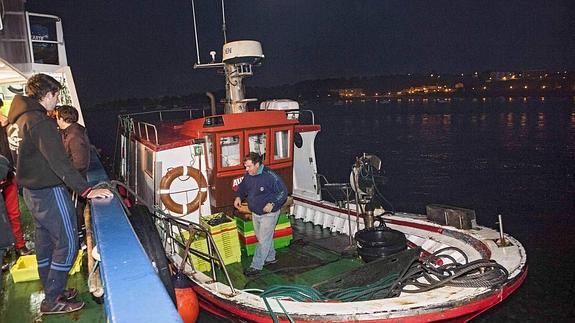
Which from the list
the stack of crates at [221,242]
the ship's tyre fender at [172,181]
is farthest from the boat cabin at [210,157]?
the stack of crates at [221,242]

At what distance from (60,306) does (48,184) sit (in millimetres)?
1137

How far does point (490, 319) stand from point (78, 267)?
35.9ft

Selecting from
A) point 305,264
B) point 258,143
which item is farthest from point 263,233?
point 258,143

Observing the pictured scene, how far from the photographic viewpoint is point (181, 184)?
27.8 feet

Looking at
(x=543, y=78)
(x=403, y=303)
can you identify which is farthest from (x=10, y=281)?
(x=543, y=78)

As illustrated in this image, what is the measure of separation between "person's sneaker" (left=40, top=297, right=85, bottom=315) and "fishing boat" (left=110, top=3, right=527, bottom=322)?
3.67 ft

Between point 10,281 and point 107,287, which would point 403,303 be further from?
point 10,281

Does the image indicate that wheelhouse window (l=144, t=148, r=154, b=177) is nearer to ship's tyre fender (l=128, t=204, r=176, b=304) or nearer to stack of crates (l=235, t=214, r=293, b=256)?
stack of crates (l=235, t=214, r=293, b=256)

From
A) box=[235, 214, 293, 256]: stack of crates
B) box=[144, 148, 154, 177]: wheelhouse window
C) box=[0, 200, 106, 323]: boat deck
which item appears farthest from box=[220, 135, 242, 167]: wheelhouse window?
box=[0, 200, 106, 323]: boat deck

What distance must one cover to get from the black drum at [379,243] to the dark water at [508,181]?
458 centimetres

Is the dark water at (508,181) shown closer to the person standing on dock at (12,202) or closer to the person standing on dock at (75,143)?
the person standing on dock at (12,202)

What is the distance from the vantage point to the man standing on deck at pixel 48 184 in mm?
3320

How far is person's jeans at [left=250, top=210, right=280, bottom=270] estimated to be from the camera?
730 centimetres

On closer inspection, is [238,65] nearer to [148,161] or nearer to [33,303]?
[148,161]
